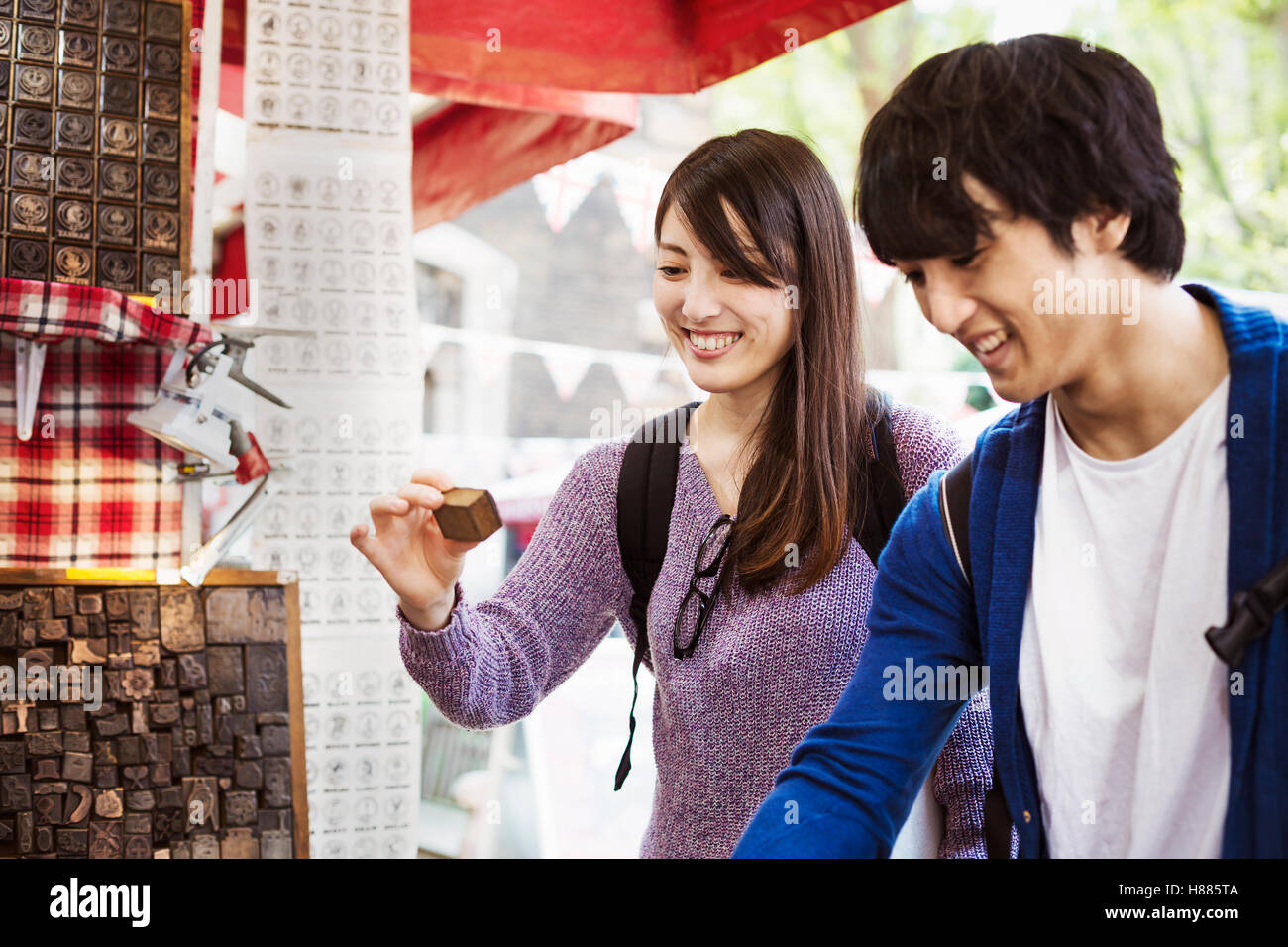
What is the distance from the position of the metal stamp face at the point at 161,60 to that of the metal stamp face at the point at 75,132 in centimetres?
17

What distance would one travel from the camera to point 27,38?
214 centimetres

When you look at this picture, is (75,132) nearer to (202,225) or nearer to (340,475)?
(202,225)

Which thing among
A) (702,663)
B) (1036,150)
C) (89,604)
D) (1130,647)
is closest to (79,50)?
(89,604)

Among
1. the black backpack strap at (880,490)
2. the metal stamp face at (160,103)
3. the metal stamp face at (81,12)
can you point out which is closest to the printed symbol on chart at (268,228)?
the metal stamp face at (160,103)

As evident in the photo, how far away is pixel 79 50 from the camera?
85.7 inches

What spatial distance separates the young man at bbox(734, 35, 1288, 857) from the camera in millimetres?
924

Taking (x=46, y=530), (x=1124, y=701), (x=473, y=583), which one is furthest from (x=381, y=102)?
(x=473, y=583)

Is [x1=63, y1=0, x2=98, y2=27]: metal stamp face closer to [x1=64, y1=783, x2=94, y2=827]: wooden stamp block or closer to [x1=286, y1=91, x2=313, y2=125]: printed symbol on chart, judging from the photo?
[x1=286, y1=91, x2=313, y2=125]: printed symbol on chart

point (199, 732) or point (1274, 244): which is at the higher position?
point (1274, 244)

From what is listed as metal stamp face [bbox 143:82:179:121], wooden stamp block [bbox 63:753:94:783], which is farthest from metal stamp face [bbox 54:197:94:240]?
wooden stamp block [bbox 63:753:94:783]

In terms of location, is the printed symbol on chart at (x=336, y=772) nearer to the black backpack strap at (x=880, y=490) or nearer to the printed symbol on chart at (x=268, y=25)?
the black backpack strap at (x=880, y=490)

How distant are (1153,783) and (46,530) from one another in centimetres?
202

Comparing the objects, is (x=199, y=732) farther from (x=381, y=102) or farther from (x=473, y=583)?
(x=473, y=583)

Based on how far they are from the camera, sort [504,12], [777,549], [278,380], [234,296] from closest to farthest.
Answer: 1. [777,549]
2. [278,380]
3. [234,296]
4. [504,12]
